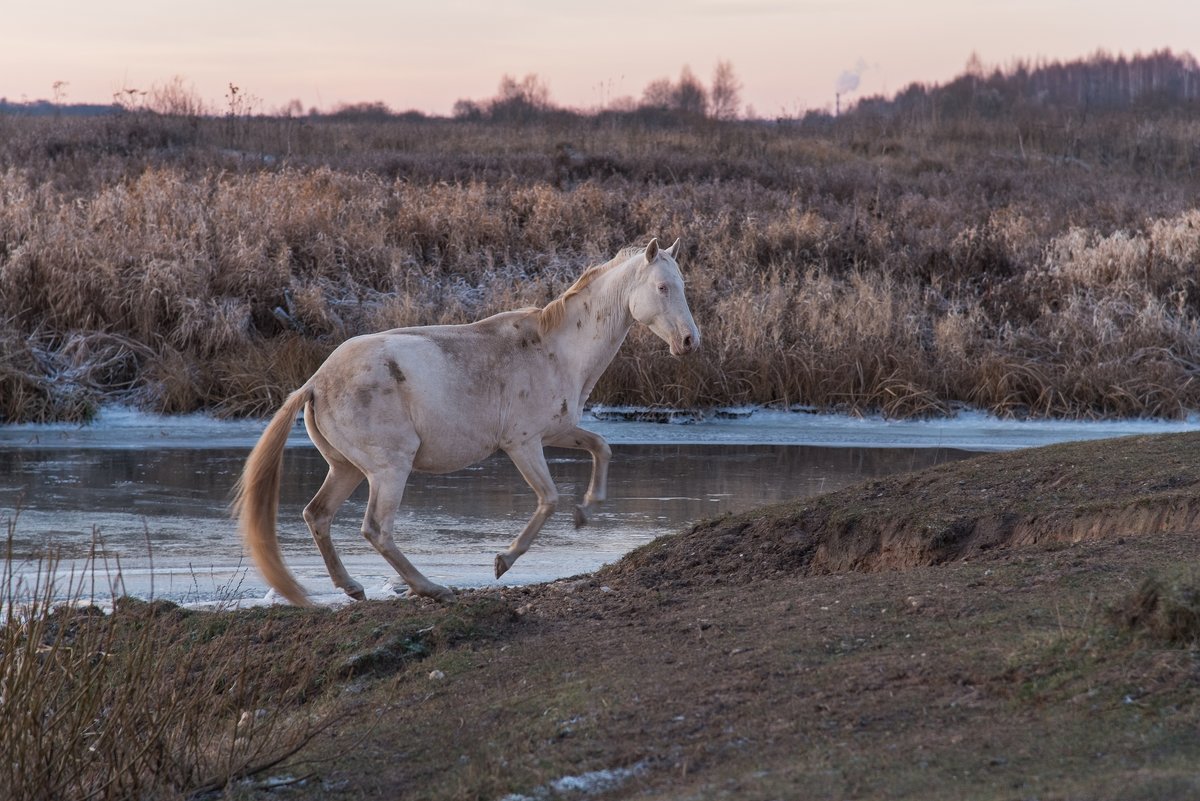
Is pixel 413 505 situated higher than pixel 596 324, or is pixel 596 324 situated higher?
pixel 596 324

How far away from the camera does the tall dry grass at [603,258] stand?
1562 centimetres

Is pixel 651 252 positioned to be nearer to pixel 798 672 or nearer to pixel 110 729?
pixel 798 672

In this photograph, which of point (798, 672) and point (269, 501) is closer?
point (798, 672)

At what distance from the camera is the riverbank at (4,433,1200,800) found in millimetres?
3889

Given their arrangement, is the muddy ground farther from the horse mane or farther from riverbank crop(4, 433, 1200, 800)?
the horse mane

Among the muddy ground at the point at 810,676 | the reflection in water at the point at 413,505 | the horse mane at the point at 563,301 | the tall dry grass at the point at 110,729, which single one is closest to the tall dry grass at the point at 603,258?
the reflection in water at the point at 413,505

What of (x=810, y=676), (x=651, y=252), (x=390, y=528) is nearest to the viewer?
(x=810, y=676)

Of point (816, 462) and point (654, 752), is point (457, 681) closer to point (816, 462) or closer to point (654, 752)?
point (654, 752)

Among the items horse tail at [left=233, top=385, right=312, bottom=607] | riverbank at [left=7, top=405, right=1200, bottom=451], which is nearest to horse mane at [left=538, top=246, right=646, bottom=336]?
horse tail at [left=233, top=385, right=312, bottom=607]

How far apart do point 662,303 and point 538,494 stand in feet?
4.27

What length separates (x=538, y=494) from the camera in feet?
24.6

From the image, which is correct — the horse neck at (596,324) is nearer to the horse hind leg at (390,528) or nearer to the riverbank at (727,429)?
the horse hind leg at (390,528)

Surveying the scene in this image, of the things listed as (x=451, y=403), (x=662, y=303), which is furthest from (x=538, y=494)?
(x=662, y=303)

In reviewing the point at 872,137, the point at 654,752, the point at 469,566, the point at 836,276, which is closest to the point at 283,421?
the point at 469,566
